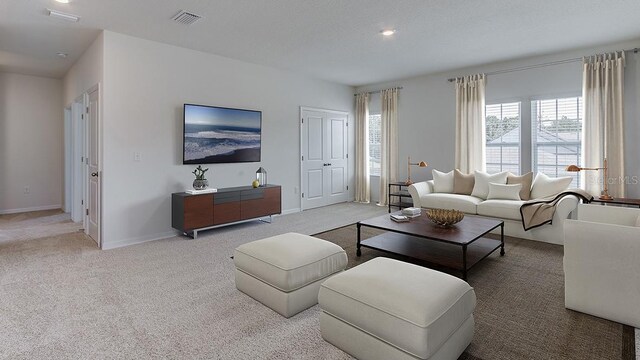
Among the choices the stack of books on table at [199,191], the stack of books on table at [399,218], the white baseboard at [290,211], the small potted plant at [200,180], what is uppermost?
the small potted plant at [200,180]

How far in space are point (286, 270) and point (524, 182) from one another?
431 centimetres

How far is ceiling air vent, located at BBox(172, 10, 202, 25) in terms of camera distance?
360 centimetres

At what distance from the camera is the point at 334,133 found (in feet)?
24.1

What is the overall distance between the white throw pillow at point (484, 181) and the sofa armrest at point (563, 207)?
1.08 meters

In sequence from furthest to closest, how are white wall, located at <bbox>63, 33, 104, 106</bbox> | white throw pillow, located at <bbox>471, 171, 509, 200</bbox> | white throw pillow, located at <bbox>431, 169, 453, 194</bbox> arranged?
white throw pillow, located at <bbox>431, 169, 453, 194</bbox> < white throw pillow, located at <bbox>471, 171, 509, 200</bbox> < white wall, located at <bbox>63, 33, 104, 106</bbox>

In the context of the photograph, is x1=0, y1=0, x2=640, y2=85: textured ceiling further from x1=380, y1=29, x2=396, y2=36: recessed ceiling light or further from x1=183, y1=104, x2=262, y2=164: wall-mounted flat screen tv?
x1=183, y1=104, x2=262, y2=164: wall-mounted flat screen tv

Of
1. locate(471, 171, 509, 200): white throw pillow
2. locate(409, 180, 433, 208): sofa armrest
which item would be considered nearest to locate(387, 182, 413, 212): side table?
locate(409, 180, 433, 208): sofa armrest

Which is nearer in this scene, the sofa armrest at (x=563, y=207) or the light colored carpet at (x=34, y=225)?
the sofa armrest at (x=563, y=207)

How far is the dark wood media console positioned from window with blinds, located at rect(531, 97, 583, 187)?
4251 millimetres

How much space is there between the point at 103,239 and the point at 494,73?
635 cm

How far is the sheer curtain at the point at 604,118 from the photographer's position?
4.64 metres

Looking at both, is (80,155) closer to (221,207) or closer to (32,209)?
(32,209)

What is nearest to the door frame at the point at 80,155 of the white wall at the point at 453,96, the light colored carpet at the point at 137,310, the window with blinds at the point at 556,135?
the light colored carpet at the point at 137,310

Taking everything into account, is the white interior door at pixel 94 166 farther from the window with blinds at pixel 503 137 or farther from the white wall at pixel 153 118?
the window with blinds at pixel 503 137
